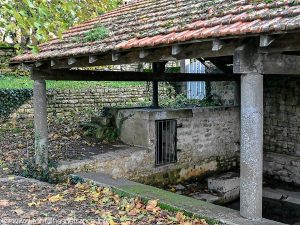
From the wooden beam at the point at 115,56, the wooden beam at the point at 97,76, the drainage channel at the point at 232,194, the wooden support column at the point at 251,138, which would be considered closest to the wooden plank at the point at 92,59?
the wooden beam at the point at 115,56

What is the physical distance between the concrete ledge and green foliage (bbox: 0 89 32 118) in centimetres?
513

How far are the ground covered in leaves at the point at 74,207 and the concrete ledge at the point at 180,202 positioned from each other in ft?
0.45

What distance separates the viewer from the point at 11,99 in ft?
35.9

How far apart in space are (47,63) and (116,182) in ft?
8.31

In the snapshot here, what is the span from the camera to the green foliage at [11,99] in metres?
10.8

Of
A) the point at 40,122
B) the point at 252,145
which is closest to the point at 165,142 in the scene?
the point at 40,122

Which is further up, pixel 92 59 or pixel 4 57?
pixel 4 57

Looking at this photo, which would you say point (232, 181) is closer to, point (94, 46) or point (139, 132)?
point (139, 132)

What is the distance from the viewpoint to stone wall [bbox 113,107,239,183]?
833cm

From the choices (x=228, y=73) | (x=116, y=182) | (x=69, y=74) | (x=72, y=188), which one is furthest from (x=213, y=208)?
(x=228, y=73)

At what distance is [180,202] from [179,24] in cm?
241

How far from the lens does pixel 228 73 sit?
972 cm

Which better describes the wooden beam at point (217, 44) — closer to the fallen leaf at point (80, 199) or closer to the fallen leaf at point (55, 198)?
the fallen leaf at point (80, 199)

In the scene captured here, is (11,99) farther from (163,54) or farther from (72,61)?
(163,54)
